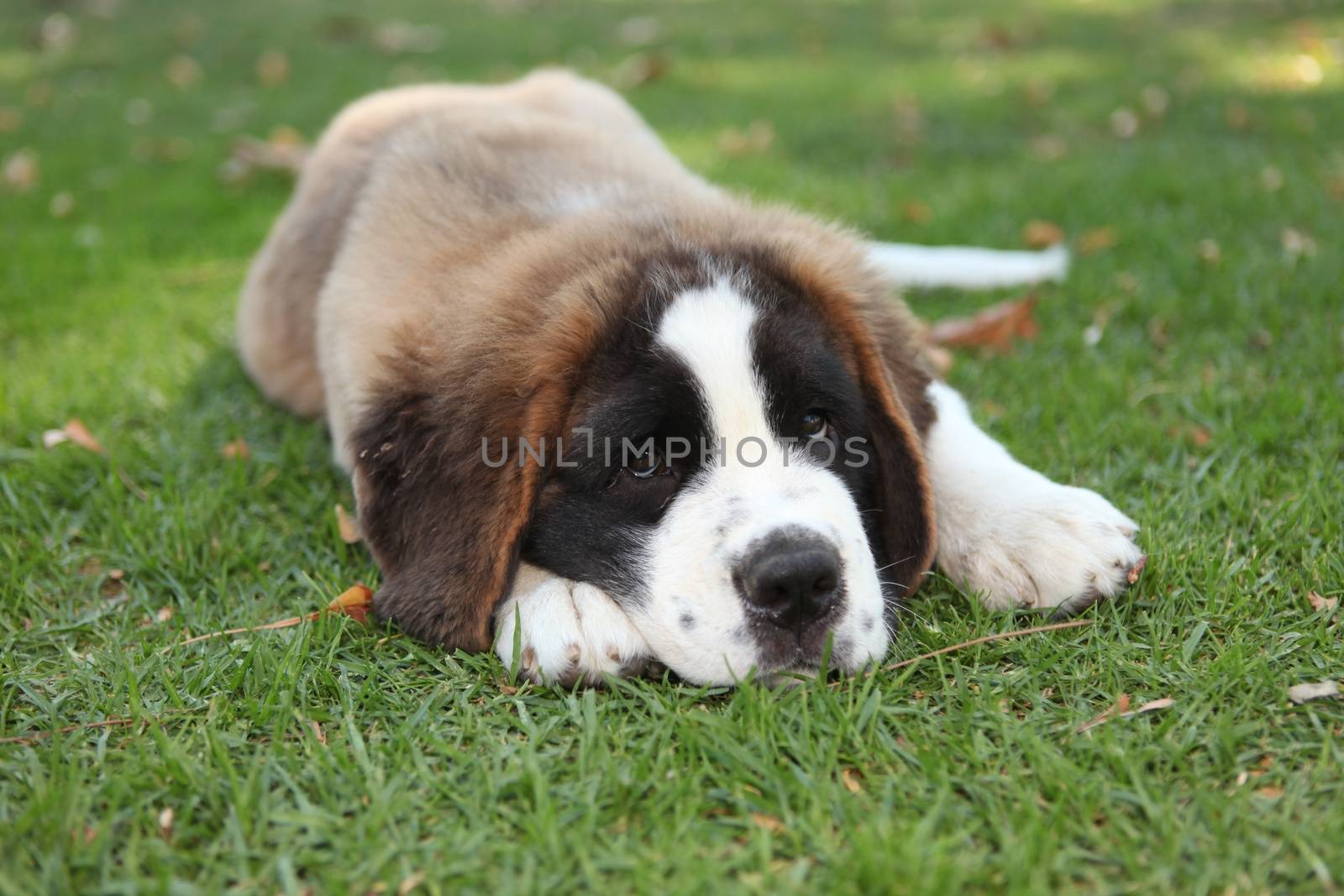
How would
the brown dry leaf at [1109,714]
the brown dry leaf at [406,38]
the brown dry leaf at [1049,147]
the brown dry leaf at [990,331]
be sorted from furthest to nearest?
1. the brown dry leaf at [406,38]
2. the brown dry leaf at [1049,147]
3. the brown dry leaf at [990,331]
4. the brown dry leaf at [1109,714]

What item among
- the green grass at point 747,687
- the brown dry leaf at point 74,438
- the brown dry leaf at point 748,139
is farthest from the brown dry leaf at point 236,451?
the brown dry leaf at point 748,139

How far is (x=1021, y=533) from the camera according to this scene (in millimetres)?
2740

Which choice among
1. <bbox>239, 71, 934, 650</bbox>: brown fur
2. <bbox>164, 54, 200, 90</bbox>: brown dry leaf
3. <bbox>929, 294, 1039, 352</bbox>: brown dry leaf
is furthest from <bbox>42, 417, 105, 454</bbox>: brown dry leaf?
<bbox>164, 54, 200, 90</bbox>: brown dry leaf

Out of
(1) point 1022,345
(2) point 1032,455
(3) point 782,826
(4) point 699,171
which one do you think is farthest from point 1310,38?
(3) point 782,826

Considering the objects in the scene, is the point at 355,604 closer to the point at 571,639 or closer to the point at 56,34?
the point at 571,639

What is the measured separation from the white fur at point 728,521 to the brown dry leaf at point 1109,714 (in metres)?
0.43

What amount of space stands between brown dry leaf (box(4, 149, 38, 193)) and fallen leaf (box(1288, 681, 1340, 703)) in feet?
22.9

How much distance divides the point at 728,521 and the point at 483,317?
79 centimetres

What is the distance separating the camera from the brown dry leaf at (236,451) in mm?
3570

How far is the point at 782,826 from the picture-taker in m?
2.01

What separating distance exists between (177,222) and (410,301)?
3.71 meters

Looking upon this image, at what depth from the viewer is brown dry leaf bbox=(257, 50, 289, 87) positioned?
955 cm

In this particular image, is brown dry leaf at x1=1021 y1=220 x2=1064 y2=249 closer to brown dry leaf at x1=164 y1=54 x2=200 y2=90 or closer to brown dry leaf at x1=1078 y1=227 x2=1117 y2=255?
brown dry leaf at x1=1078 y1=227 x2=1117 y2=255

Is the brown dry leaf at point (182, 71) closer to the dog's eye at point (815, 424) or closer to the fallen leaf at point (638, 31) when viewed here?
the fallen leaf at point (638, 31)
